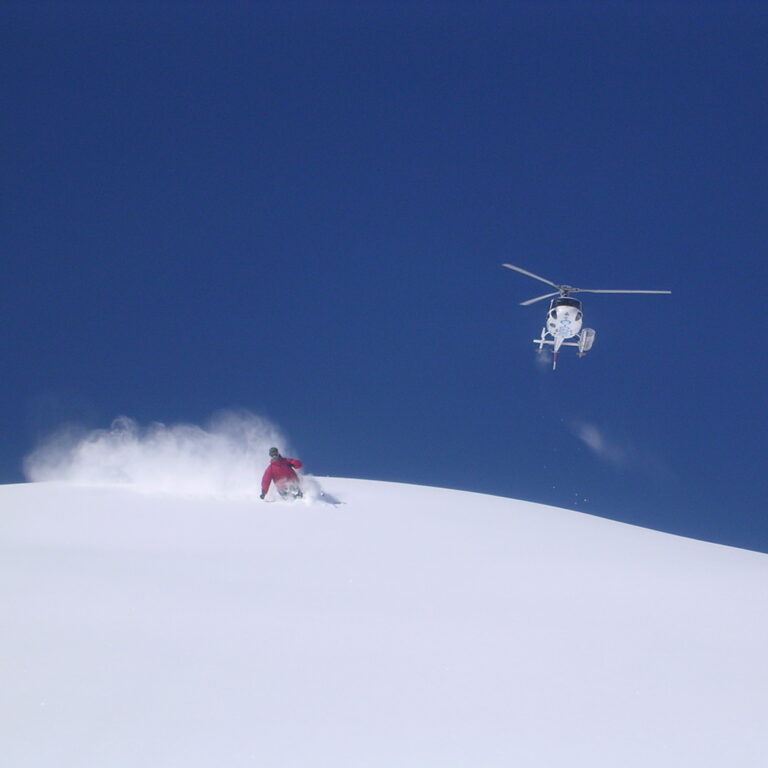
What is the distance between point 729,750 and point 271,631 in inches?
126

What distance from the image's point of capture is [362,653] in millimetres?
4523

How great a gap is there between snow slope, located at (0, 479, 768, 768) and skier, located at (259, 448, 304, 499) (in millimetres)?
2641

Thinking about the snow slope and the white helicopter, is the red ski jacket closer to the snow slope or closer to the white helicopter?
the snow slope

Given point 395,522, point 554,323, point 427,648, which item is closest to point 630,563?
point 395,522

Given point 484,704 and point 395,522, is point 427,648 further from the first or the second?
point 395,522

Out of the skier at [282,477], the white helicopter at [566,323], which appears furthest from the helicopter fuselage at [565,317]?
the skier at [282,477]

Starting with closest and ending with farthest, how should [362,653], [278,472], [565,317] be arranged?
1. [362,653]
2. [278,472]
3. [565,317]

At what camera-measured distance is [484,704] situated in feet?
12.8

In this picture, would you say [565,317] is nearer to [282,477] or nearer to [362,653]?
[282,477]

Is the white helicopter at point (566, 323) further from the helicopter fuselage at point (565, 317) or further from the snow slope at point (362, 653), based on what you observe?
the snow slope at point (362, 653)

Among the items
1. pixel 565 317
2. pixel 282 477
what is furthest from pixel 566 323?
pixel 282 477

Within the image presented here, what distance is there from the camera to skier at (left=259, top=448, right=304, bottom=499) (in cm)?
1120

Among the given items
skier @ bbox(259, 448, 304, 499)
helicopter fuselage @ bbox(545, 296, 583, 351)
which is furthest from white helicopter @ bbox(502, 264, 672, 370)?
skier @ bbox(259, 448, 304, 499)

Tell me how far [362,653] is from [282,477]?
274 inches
